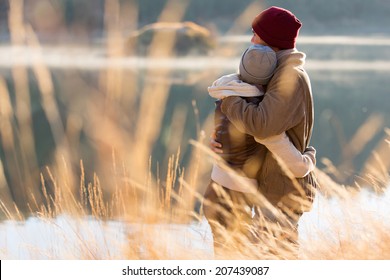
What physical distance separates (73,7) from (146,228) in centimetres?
2007

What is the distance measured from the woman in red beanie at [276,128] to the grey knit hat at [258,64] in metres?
0.03

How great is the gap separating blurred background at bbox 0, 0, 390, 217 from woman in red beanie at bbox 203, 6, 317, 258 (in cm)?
28

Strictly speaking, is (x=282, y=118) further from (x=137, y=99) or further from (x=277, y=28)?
(x=137, y=99)

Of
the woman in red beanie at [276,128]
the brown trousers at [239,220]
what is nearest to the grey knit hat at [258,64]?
the woman in red beanie at [276,128]

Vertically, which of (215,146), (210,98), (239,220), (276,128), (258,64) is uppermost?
(258,64)

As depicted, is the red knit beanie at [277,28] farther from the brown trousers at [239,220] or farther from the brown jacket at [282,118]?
the brown trousers at [239,220]

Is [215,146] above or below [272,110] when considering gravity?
below

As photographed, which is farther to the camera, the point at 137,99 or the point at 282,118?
the point at 137,99

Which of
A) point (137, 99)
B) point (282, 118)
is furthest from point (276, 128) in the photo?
point (137, 99)

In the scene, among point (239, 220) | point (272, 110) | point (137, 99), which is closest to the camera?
point (272, 110)

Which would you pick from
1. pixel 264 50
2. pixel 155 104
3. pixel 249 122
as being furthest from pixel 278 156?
pixel 155 104

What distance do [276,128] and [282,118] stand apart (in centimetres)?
3

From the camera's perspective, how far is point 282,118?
2197 millimetres
